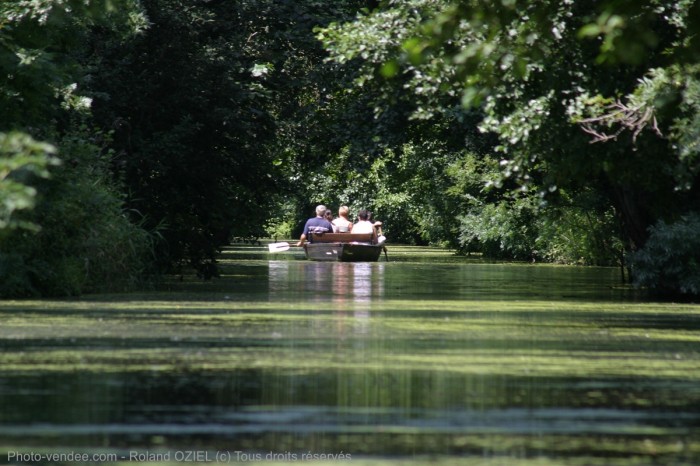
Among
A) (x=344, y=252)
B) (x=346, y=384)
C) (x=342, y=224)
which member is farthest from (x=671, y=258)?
(x=342, y=224)

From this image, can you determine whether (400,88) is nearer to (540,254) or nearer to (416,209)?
(540,254)

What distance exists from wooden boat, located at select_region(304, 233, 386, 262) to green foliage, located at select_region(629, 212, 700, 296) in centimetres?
1899

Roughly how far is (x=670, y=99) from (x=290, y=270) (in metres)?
17.2

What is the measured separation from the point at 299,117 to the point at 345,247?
4221mm

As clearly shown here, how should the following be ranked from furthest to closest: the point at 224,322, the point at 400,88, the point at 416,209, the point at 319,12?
the point at 416,209 < the point at 319,12 < the point at 400,88 < the point at 224,322

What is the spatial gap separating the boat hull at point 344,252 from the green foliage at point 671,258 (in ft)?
62.3

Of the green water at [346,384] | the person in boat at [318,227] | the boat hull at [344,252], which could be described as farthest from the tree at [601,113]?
the person in boat at [318,227]

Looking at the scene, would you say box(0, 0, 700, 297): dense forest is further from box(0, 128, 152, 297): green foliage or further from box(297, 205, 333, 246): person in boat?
box(297, 205, 333, 246): person in boat

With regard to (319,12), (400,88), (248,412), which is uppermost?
(319,12)

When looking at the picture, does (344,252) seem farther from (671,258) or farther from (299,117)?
(671,258)

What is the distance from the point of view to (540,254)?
53594 millimetres

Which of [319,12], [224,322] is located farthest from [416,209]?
[224,322]

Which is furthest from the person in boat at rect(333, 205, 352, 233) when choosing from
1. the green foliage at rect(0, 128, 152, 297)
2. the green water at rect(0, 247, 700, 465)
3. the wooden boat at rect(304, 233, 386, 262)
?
the green water at rect(0, 247, 700, 465)

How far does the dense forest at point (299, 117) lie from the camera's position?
1842 cm
